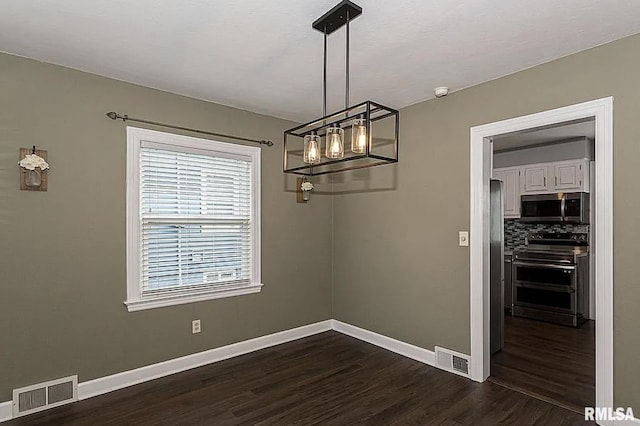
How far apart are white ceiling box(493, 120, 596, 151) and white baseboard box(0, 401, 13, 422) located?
17.8 feet

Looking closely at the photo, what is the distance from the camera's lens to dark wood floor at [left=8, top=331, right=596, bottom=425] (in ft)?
8.73

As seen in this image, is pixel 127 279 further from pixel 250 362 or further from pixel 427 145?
pixel 427 145

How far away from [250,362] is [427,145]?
2.82 metres

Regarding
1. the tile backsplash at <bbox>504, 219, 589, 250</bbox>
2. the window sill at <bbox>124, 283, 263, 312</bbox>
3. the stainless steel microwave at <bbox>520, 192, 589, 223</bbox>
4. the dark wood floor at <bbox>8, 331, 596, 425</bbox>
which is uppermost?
the stainless steel microwave at <bbox>520, 192, 589, 223</bbox>

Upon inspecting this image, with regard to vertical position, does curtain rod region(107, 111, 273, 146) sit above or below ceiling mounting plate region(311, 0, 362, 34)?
below

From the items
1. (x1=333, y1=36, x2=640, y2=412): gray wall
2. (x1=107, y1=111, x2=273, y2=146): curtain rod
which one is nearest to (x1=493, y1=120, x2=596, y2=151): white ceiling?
(x1=333, y1=36, x2=640, y2=412): gray wall

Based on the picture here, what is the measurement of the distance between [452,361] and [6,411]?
3585mm

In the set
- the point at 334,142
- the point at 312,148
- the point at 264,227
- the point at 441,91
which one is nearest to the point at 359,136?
the point at 334,142

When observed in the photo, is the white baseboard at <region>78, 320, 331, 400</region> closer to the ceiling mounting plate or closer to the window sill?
the window sill

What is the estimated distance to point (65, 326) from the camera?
2.91 m

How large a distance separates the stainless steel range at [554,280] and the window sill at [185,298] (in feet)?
12.7

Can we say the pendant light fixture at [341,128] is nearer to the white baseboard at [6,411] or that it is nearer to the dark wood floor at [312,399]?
the dark wood floor at [312,399]

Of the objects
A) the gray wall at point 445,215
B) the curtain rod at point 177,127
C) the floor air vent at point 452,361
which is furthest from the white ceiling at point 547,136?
the curtain rod at point 177,127

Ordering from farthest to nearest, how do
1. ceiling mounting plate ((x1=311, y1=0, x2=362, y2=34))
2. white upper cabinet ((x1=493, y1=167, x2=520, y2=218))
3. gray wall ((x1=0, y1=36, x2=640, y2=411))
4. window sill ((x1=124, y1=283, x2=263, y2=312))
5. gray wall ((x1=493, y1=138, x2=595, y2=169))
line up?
1. white upper cabinet ((x1=493, y1=167, x2=520, y2=218))
2. gray wall ((x1=493, y1=138, x2=595, y2=169))
3. window sill ((x1=124, y1=283, x2=263, y2=312))
4. gray wall ((x1=0, y1=36, x2=640, y2=411))
5. ceiling mounting plate ((x1=311, y1=0, x2=362, y2=34))
